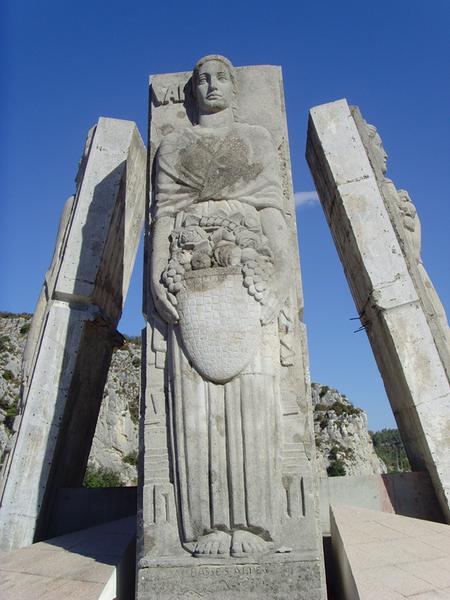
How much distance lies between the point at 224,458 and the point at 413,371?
3060mm

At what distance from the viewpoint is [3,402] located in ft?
92.2

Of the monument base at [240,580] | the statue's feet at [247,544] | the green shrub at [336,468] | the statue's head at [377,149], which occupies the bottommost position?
the monument base at [240,580]

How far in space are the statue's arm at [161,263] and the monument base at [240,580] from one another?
1.79m

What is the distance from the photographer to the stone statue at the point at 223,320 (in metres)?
3.75

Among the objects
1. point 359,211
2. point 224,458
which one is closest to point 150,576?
point 224,458

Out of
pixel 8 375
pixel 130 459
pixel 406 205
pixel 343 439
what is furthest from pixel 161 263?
pixel 343 439

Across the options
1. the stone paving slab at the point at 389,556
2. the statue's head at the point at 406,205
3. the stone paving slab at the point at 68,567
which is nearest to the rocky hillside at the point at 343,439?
the statue's head at the point at 406,205

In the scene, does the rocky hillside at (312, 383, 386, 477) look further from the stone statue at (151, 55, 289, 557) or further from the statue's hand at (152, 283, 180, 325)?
the statue's hand at (152, 283, 180, 325)

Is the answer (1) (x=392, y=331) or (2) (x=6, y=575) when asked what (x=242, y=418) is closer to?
(2) (x=6, y=575)

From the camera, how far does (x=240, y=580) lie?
11.7 feet

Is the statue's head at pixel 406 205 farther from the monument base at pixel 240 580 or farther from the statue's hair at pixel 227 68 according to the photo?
the monument base at pixel 240 580

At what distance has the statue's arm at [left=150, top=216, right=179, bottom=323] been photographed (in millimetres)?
4230

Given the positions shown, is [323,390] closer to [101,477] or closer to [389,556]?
[101,477]

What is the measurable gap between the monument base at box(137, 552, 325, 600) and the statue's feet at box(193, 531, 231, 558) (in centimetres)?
4
